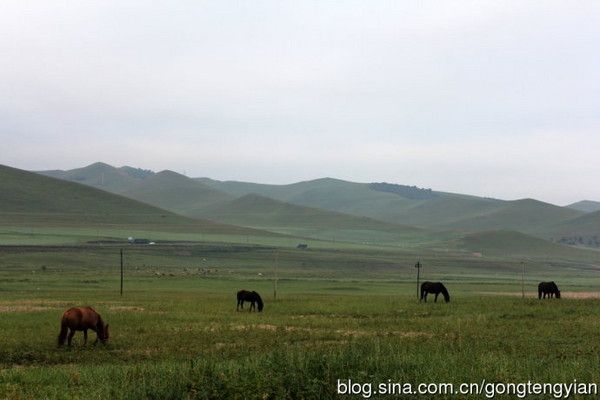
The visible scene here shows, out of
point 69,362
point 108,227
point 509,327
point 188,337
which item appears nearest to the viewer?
point 69,362

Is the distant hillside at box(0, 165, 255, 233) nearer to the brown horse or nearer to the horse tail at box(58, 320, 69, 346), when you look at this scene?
the brown horse

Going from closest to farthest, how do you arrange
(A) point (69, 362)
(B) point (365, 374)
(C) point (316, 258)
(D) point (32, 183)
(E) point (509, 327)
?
(B) point (365, 374) → (A) point (69, 362) → (E) point (509, 327) → (C) point (316, 258) → (D) point (32, 183)

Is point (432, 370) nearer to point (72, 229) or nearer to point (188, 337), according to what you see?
point (188, 337)

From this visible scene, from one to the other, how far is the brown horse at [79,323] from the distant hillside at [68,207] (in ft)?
434

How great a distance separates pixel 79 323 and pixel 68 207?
524ft

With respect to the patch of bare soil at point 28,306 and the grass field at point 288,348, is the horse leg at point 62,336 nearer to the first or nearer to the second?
the grass field at point 288,348

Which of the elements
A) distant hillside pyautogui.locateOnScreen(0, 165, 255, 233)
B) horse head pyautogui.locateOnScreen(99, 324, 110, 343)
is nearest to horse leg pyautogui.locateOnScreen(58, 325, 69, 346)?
horse head pyautogui.locateOnScreen(99, 324, 110, 343)

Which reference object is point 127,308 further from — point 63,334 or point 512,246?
point 512,246

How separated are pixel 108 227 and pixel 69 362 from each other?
13607cm

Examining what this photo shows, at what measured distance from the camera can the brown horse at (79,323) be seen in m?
20.7

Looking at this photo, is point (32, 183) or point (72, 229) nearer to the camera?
point (72, 229)

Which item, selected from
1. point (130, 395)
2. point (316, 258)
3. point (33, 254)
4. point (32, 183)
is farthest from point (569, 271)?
point (32, 183)

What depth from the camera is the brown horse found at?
20.7 metres

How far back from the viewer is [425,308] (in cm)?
3362
